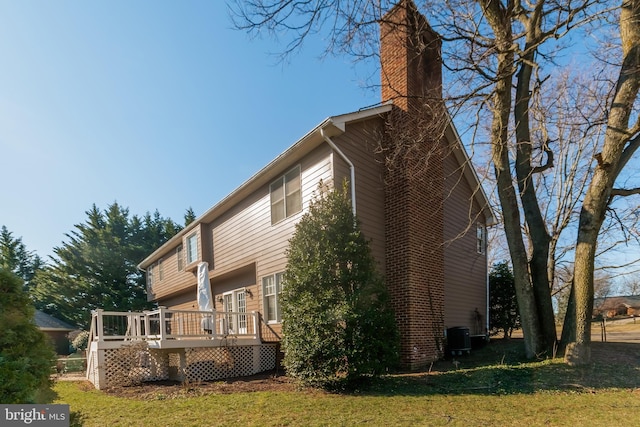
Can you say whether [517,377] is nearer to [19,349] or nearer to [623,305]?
[19,349]

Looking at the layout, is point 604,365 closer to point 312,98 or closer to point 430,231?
point 430,231

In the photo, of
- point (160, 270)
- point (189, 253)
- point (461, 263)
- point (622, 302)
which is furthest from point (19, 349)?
point (622, 302)

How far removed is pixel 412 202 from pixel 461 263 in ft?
15.4

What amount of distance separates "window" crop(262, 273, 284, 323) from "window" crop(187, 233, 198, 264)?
233 inches

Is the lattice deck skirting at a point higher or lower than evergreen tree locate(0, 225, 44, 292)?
lower

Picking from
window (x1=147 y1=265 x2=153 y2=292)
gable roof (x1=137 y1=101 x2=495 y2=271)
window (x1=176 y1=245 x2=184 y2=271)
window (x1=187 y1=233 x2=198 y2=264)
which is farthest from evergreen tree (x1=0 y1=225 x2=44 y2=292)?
gable roof (x1=137 y1=101 x2=495 y2=271)

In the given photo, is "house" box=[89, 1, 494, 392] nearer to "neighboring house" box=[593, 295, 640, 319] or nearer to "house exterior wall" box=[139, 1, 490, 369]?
"house exterior wall" box=[139, 1, 490, 369]

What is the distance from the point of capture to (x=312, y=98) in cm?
1112

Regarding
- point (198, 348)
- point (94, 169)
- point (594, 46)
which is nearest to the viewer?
point (594, 46)

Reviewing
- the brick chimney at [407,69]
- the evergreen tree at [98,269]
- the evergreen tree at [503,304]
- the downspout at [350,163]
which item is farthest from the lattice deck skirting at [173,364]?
the evergreen tree at [98,269]

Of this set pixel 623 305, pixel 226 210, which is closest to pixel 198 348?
pixel 226 210

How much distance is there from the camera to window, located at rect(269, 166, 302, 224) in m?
10.2

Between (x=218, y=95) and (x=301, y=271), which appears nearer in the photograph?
(x=301, y=271)

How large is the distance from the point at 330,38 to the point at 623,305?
1757 inches
